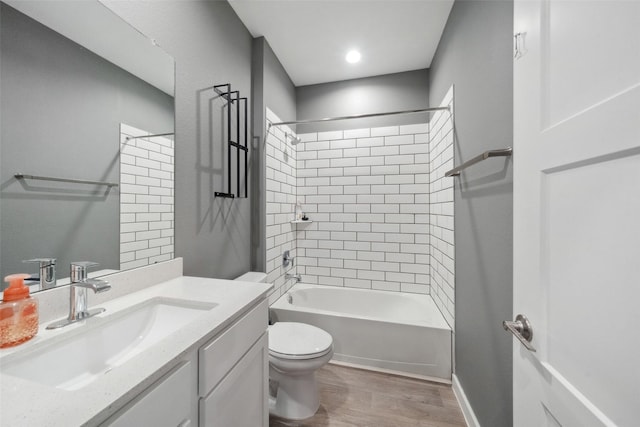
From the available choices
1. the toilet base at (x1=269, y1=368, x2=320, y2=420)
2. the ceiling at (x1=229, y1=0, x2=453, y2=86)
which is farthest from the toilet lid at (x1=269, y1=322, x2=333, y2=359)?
the ceiling at (x1=229, y1=0, x2=453, y2=86)

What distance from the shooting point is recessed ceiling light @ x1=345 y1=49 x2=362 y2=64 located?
224cm

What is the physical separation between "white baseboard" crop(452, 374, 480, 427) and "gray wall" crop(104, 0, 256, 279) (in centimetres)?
173

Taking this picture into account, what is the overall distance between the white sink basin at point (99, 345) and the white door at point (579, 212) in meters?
1.02

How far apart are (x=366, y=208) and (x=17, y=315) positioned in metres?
2.43

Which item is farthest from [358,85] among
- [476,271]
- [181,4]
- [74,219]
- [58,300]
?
[58,300]

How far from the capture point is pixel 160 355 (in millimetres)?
577

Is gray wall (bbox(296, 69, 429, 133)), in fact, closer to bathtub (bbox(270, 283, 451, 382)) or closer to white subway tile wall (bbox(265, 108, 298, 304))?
white subway tile wall (bbox(265, 108, 298, 304))

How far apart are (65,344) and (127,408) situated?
382mm

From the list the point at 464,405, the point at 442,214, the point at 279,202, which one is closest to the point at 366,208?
the point at 442,214

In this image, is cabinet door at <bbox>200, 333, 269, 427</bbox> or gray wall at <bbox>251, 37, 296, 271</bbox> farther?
gray wall at <bbox>251, 37, 296, 271</bbox>

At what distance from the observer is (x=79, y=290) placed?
0.78 metres

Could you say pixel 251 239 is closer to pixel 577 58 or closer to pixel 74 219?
pixel 74 219

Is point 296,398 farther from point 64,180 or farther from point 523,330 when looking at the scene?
point 64,180

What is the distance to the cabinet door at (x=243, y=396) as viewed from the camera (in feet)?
2.42
